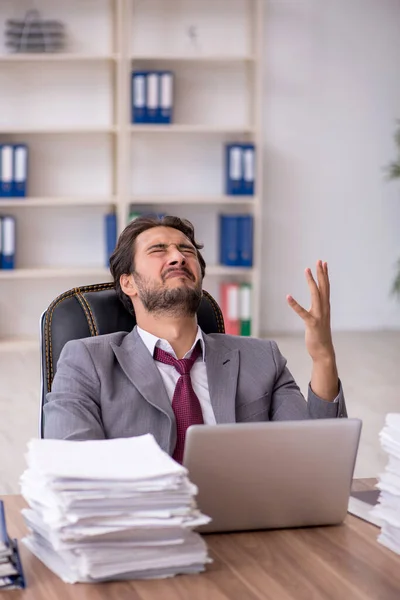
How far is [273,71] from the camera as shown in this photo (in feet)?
21.7

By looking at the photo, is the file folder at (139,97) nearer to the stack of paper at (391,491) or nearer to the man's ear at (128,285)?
the man's ear at (128,285)

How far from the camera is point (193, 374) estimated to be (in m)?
2.28

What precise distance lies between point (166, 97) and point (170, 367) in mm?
4133

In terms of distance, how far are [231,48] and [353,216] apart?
1439 mm

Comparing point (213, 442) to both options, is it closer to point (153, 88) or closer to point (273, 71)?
point (153, 88)

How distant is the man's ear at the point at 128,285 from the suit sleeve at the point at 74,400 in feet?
0.77

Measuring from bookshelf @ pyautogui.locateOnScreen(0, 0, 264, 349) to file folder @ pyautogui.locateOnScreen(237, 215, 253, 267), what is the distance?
47 mm

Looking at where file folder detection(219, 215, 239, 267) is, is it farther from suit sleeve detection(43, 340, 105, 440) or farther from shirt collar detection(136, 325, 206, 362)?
suit sleeve detection(43, 340, 105, 440)

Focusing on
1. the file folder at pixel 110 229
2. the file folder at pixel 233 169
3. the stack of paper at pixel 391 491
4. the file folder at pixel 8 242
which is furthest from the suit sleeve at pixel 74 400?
the file folder at pixel 233 169

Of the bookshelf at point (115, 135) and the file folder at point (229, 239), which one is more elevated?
the bookshelf at point (115, 135)

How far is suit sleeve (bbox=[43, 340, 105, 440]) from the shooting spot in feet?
6.37

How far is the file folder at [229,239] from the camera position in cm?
630

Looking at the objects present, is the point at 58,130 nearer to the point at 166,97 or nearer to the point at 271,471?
the point at 166,97

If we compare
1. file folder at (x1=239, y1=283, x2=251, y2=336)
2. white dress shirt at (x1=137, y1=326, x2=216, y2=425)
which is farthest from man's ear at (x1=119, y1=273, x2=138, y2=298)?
Result: file folder at (x1=239, y1=283, x2=251, y2=336)
